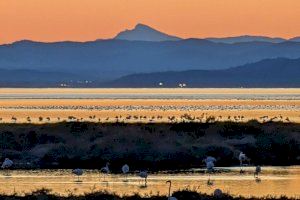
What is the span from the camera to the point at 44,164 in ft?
161

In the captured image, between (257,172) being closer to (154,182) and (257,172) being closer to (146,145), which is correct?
(154,182)

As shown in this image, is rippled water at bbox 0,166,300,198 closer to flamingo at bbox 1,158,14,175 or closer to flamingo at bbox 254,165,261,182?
flamingo at bbox 254,165,261,182

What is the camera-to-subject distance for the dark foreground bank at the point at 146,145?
50156 millimetres

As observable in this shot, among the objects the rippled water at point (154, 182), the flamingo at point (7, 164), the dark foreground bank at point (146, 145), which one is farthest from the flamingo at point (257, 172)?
the flamingo at point (7, 164)

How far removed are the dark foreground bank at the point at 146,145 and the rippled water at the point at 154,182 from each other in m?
3.39

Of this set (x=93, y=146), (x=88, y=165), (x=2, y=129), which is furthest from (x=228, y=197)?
(x=2, y=129)

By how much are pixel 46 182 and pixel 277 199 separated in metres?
12.1

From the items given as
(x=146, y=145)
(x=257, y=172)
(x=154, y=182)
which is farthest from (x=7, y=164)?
(x=257, y=172)

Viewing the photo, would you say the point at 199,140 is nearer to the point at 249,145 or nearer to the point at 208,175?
the point at 249,145

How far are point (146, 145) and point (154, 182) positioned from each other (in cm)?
1117

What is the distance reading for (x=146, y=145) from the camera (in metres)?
52.3

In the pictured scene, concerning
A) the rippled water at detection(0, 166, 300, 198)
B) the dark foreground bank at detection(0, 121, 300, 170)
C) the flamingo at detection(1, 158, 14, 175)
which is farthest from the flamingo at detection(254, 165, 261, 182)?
the flamingo at detection(1, 158, 14, 175)

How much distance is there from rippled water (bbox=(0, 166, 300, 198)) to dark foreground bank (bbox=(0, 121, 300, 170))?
3.39 m

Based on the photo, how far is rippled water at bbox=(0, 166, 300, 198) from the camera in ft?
124
